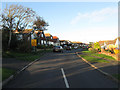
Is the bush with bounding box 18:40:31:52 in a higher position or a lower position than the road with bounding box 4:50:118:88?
higher

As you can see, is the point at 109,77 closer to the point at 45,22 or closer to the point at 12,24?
the point at 12,24

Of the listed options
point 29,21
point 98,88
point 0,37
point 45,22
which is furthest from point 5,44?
point 45,22

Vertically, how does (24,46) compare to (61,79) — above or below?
above

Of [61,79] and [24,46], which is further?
[24,46]

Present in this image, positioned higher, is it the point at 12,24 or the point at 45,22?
the point at 45,22

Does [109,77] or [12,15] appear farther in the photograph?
[12,15]

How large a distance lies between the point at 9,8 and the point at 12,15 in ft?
5.55

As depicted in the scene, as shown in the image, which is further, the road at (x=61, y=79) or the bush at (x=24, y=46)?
the bush at (x=24, y=46)

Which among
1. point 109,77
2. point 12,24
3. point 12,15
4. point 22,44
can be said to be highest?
point 12,15

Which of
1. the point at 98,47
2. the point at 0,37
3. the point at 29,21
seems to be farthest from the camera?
the point at 29,21

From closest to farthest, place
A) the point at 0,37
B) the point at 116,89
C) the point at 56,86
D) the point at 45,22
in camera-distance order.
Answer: the point at 116,89
the point at 56,86
the point at 0,37
the point at 45,22

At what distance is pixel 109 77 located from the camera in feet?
25.0

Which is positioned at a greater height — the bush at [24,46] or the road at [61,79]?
the bush at [24,46]

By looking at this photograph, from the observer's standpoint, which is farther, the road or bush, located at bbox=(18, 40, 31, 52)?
bush, located at bbox=(18, 40, 31, 52)
